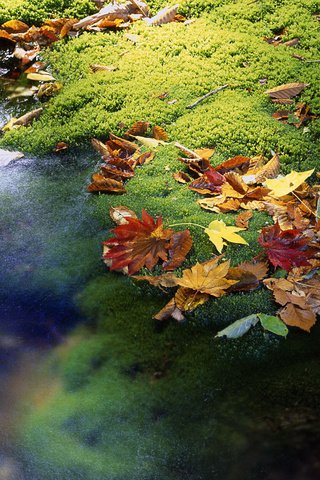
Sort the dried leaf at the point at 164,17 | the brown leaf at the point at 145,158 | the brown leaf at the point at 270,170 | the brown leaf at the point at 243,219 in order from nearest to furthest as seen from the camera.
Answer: the brown leaf at the point at 243,219, the brown leaf at the point at 270,170, the brown leaf at the point at 145,158, the dried leaf at the point at 164,17

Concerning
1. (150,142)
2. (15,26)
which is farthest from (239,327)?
(15,26)

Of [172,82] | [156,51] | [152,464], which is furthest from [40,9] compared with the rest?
[152,464]

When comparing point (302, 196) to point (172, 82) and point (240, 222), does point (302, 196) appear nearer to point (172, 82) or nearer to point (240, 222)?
point (240, 222)

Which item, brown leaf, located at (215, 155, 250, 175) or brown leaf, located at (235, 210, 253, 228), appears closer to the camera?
brown leaf, located at (235, 210, 253, 228)

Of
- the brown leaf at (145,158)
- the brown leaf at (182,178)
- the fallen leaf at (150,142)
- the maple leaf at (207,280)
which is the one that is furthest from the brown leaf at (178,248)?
the fallen leaf at (150,142)

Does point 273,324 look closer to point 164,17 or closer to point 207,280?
point 207,280

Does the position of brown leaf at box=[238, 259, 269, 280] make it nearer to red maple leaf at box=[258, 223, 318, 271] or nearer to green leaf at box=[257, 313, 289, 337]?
red maple leaf at box=[258, 223, 318, 271]

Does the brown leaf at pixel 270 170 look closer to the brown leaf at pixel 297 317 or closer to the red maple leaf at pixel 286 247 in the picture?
the red maple leaf at pixel 286 247

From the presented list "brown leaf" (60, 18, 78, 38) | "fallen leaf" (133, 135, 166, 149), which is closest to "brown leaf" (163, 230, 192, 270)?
"fallen leaf" (133, 135, 166, 149)
